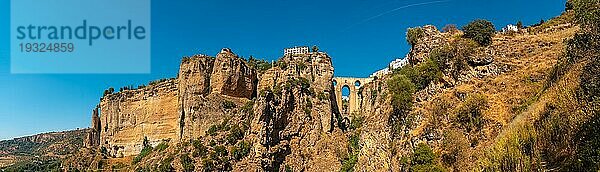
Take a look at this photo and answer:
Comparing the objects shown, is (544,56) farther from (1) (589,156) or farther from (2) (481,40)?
(1) (589,156)

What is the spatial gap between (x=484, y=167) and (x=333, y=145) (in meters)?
24.2

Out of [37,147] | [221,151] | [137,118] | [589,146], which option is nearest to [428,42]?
[589,146]

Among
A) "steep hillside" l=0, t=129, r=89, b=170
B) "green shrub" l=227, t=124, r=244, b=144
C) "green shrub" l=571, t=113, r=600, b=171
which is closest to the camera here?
"green shrub" l=571, t=113, r=600, b=171

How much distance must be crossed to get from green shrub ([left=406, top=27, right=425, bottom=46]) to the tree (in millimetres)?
2025

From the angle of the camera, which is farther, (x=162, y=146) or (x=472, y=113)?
(x=162, y=146)

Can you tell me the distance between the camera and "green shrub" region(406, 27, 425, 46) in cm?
2298

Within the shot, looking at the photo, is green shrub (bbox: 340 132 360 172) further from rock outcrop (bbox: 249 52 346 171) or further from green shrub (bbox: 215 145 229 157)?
green shrub (bbox: 215 145 229 157)

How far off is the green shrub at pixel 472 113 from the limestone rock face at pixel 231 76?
2621 cm

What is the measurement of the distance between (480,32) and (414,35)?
2.90 m

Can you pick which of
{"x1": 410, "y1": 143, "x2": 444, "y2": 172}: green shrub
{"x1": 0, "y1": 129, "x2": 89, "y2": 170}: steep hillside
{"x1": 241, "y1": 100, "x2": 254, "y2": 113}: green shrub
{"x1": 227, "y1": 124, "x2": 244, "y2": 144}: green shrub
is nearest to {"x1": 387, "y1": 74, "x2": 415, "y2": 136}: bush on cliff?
{"x1": 410, "y1": 143, "x2": 444, "y2": 172}: green shrub

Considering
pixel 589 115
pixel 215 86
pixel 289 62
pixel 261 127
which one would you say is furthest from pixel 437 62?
pixel 215 86

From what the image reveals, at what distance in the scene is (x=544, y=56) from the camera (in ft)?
62.3

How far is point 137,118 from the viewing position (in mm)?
52906

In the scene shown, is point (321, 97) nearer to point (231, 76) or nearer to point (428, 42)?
point (231, 76)
